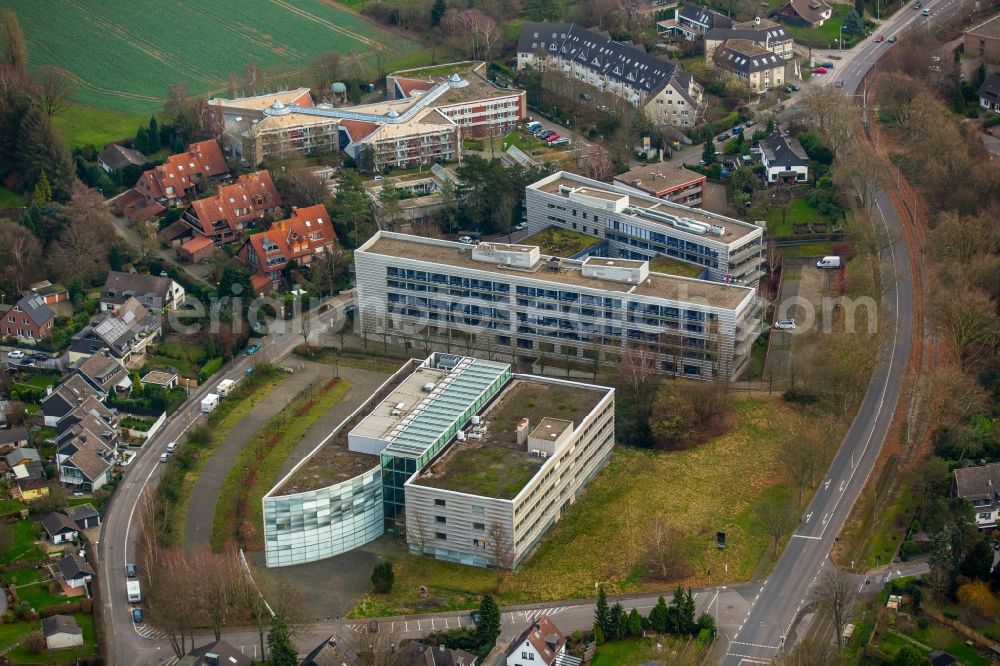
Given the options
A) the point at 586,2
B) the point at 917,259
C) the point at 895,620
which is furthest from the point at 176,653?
the point at 586,2

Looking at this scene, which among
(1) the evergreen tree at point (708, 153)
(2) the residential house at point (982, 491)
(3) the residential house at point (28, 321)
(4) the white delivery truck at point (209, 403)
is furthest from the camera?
(1) the evergreen tree at point (708, 153)

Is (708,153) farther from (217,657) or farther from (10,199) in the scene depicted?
(217,657)

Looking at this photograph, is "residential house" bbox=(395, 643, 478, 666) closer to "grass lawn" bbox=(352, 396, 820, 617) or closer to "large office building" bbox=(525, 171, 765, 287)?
"grass lawn" bbox=(352, 396, 820, 617)

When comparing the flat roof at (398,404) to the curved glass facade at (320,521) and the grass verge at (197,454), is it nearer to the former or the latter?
the curved glass facade at (320,521)

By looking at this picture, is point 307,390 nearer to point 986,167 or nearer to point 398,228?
point 398,228

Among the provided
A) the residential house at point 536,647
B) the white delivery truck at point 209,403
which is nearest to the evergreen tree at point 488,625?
the residential house at point 536,647

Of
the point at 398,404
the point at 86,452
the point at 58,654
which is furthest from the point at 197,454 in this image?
the point at 58,654

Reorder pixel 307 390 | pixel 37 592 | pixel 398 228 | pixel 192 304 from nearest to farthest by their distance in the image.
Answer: pixel 37 592
pixel 307 390
pixel 192 304
pixel 398 228
